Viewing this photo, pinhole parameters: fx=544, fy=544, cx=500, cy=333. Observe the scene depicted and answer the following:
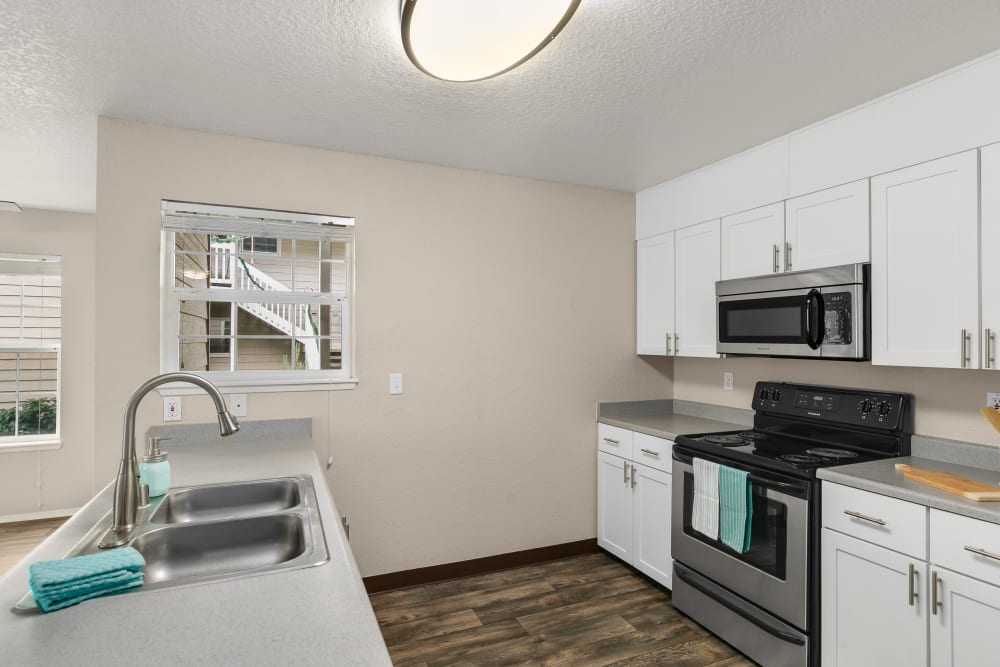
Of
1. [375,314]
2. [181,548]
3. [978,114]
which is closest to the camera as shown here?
[181,548]

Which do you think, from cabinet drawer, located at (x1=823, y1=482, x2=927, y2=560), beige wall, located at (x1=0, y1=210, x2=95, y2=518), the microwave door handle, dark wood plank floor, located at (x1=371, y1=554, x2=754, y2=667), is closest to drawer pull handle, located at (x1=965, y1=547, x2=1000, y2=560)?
cabinet drawer, located at (x1=823, y1=482, x2=927, y2=560)

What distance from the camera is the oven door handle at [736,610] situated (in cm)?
211

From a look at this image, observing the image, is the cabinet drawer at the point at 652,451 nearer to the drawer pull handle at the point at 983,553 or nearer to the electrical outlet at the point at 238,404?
the drawer pull handle at the point at 983,553

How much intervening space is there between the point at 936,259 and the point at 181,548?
266cm

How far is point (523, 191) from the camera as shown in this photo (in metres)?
3.30

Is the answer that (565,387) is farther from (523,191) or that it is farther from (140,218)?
(140,218)

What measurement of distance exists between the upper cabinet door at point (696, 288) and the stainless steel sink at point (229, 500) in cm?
223

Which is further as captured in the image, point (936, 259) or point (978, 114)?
point (936, 259)

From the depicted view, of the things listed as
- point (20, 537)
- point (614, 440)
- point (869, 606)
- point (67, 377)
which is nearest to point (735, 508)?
point (869, 606)

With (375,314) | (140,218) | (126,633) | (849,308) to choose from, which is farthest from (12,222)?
(849,308)

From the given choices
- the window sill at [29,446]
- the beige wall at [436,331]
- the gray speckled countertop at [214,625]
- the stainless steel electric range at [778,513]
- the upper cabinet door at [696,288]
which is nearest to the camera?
the gray speckled countertop at [214,625]

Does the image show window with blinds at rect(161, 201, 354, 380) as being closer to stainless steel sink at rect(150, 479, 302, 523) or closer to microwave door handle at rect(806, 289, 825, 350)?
stainless steel sink at rect(150, 479, 302, 523)

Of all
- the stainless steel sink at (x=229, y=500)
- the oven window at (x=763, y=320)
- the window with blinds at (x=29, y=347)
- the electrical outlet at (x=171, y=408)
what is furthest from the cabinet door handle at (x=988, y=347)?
the window with blinds at (x=29, y=347)

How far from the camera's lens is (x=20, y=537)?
3723mm
